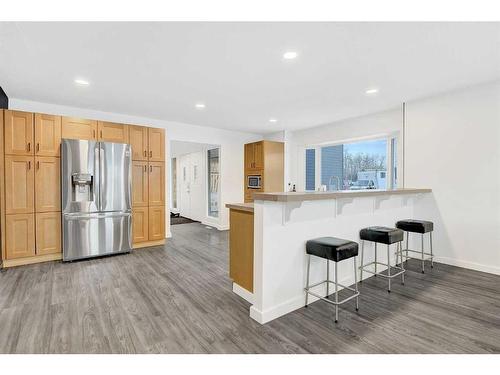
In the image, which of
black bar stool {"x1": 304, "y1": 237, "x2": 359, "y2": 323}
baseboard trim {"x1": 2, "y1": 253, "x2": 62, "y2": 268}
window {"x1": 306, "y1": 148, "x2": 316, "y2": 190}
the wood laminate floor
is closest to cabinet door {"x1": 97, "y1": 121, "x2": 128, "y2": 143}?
baseboard trim {"x1": 2, "y1": 253, "x2": 62, "y2": 268}

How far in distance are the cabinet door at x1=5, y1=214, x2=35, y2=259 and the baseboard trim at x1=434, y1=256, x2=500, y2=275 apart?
19.6 ft

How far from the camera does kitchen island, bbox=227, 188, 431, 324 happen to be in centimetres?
224

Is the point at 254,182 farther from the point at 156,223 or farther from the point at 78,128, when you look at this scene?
the point at 78,128

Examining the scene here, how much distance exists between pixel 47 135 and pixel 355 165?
5524mm

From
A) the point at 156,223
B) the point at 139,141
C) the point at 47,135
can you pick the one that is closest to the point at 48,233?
the point at 47,135

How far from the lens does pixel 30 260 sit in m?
3.82

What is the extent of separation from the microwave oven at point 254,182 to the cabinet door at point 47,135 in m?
3.95

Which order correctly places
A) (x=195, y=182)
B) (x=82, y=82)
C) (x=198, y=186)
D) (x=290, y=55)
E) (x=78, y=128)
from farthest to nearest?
(x=195, y=182), (x=198, y=186), (x=78, y=128), (x=82, y=82), (x=290, y=55)

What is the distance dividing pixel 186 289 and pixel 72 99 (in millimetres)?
3432

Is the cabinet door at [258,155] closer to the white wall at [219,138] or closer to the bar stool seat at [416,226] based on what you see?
the white wall at [219,138]

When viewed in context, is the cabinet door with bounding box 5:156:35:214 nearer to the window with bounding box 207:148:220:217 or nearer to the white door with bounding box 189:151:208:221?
the window with bounding box 207:148:220:217
